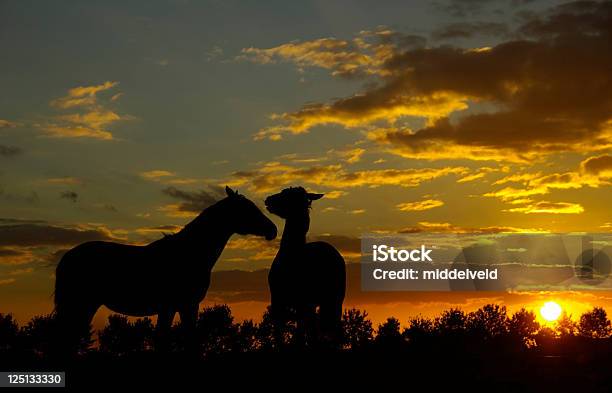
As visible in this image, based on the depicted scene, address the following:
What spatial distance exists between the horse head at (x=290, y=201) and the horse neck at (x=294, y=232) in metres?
0.14

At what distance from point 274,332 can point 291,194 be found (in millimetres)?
3648

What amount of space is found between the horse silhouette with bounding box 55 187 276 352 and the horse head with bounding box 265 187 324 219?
2572 millimetres

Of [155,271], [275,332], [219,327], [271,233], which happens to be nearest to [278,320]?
[275,332]

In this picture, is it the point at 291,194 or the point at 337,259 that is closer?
the point at 291,194

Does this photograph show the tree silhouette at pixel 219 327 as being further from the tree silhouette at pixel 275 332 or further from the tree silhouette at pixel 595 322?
the tree silhouette at pixel 595 322

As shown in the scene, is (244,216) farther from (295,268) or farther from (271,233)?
(295,268)

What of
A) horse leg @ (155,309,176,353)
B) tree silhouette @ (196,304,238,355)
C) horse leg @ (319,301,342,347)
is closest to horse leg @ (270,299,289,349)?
horse leg @ (319,301,342,347)

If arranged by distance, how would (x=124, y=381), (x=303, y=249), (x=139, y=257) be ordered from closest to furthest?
(x=124, y=381), (x=139, y=257), (x=303, y=249)

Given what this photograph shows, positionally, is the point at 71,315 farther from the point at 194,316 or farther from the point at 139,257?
the point at 194,316

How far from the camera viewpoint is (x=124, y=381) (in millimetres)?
16719

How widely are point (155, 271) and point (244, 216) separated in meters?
2.45

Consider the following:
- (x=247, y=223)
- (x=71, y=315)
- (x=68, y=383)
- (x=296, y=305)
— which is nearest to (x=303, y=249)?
(x=296, y=305)

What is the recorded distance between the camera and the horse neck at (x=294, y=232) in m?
22.0

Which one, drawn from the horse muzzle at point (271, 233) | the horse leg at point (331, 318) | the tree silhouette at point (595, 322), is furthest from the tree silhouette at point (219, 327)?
the tree silhouette at point (595, 322)
